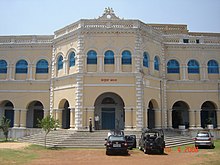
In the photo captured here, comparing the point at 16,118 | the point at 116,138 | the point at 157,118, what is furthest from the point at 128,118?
the point at 16,118

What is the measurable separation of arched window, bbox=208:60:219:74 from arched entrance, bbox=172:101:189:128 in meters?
5.01

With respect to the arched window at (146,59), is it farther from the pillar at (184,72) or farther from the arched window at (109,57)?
the pillar at (184,72)

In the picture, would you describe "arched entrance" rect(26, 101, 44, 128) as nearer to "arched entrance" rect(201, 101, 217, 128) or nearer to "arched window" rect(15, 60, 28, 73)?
"arched window" rect(15, 60, 28, 73)

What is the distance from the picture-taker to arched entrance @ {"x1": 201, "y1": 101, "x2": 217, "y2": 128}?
32.4m

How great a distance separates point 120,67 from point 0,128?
14074 mm

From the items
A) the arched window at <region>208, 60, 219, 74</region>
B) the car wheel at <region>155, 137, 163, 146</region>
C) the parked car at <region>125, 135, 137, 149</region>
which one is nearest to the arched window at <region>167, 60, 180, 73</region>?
the arched window at <region>208, 60, 219, 74</region>

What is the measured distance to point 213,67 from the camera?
1262 inches

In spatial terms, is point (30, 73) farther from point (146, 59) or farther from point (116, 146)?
point (116, 146)

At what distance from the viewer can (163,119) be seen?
95.7ft

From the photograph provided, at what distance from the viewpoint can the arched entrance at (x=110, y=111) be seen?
2811 centimetres

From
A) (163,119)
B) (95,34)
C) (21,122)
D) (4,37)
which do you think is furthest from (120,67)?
(4,37)

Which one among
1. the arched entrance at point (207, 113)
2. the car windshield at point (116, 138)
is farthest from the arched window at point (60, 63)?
the arched entrance at point (207, 113)

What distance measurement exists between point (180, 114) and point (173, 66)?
603 cm

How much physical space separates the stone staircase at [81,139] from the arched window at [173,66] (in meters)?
8.06
